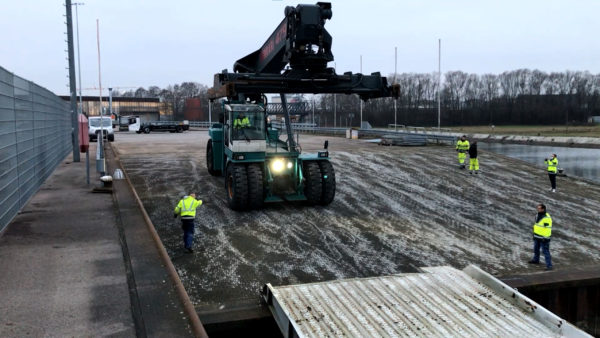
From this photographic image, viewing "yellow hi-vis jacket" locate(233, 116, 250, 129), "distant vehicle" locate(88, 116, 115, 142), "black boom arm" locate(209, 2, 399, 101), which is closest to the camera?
"black boom arm" locate(209, 2, 399, 101)

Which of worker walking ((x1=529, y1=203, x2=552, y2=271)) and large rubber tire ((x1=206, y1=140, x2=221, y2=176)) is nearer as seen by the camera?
worker walking ((x1=529, y1=203, x2=552, y2=271))

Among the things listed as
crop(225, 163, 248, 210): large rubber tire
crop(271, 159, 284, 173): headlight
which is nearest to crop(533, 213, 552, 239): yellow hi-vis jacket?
crop(271, 159, 284, 173): headlight

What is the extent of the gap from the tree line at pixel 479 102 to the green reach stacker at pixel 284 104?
75.4m

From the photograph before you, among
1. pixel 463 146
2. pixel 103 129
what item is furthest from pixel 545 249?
pixel 103 129

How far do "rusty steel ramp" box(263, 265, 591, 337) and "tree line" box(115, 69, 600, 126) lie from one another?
81.5 metres

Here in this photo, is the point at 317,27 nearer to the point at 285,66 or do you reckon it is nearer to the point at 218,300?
the point at 285,66

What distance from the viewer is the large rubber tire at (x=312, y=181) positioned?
14.1m

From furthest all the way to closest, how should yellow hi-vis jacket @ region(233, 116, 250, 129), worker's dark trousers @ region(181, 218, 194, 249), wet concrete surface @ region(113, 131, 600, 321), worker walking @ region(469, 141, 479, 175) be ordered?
1. worker walking @ region(469, 141, 479, 175)
2. yellow hi-vis jacket @ region(233, 116, 250, 129)
3. worker's dark trousers @ region(181, 218, 194, 249)
4. wet concrete surface @ region(113, 131, 600, 321)

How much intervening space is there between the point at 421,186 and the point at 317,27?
9.51 metres

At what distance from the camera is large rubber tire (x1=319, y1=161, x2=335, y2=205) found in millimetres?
14336

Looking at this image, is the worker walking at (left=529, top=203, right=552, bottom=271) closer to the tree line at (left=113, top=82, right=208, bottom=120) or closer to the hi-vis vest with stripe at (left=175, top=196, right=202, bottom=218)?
the hi-vis vest with stripe at (left=175, top=196, right=202, bottom=218)

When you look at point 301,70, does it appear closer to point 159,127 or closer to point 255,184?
point 255,184

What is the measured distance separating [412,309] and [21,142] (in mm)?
9617

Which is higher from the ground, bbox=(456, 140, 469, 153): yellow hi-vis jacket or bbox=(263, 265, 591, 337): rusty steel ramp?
bbox=(456, 140, 469, 153): yellow hi-vis jacket
